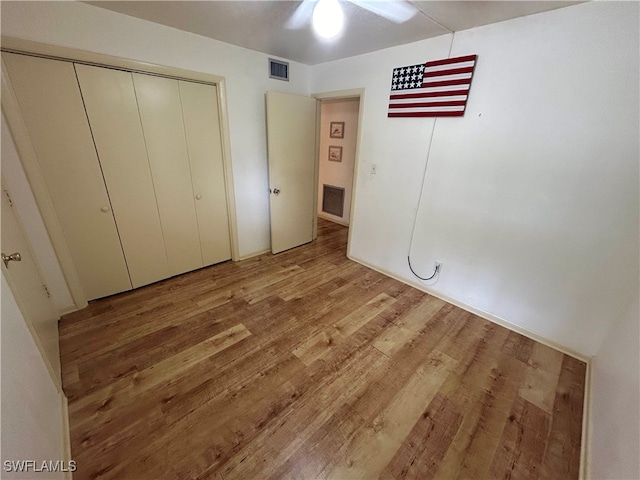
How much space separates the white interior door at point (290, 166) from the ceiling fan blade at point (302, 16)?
796 mm

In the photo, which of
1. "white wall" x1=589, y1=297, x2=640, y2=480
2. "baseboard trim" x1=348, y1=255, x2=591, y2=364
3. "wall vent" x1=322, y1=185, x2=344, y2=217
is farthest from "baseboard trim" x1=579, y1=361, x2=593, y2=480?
"wall vent" x1=322, y1=185, x2=344, y2=217

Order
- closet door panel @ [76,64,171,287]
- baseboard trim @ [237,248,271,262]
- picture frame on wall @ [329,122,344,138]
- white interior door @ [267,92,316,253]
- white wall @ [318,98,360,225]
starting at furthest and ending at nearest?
picture frame on wall @ [329,122,344,138] → white wall @ [318,98,360,225] → baseboard trim @ [237,248,271,262] → white interior door @ [267,92,316,253] → closet door panel @ [76,64,171,287]

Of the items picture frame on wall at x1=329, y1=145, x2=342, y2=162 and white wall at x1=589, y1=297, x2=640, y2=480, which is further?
picture frame on wall at x1=329, y1=145, x2=342, y2=162

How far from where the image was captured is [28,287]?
1.47 metres

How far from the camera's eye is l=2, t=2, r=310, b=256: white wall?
1662 millimetres

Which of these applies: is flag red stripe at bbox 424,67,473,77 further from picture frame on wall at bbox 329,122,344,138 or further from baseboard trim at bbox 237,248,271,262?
baseboard trim at bbox 237,248,271,262

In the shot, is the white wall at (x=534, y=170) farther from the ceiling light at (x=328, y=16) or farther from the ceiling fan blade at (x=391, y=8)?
the ceiling light at (x=328, y=16)

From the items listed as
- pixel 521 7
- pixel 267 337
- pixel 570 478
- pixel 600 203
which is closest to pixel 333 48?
pixel 521 7

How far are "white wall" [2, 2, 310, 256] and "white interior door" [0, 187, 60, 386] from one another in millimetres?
1154

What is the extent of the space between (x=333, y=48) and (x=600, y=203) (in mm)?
2519

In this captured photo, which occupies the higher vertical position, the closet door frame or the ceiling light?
the ceiling light

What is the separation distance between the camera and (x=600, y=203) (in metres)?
1.64

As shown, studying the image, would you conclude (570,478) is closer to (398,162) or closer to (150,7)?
(398,162)

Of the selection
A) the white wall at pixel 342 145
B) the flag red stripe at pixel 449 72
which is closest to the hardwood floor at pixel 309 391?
the flag red stripe at pixel 449 72
